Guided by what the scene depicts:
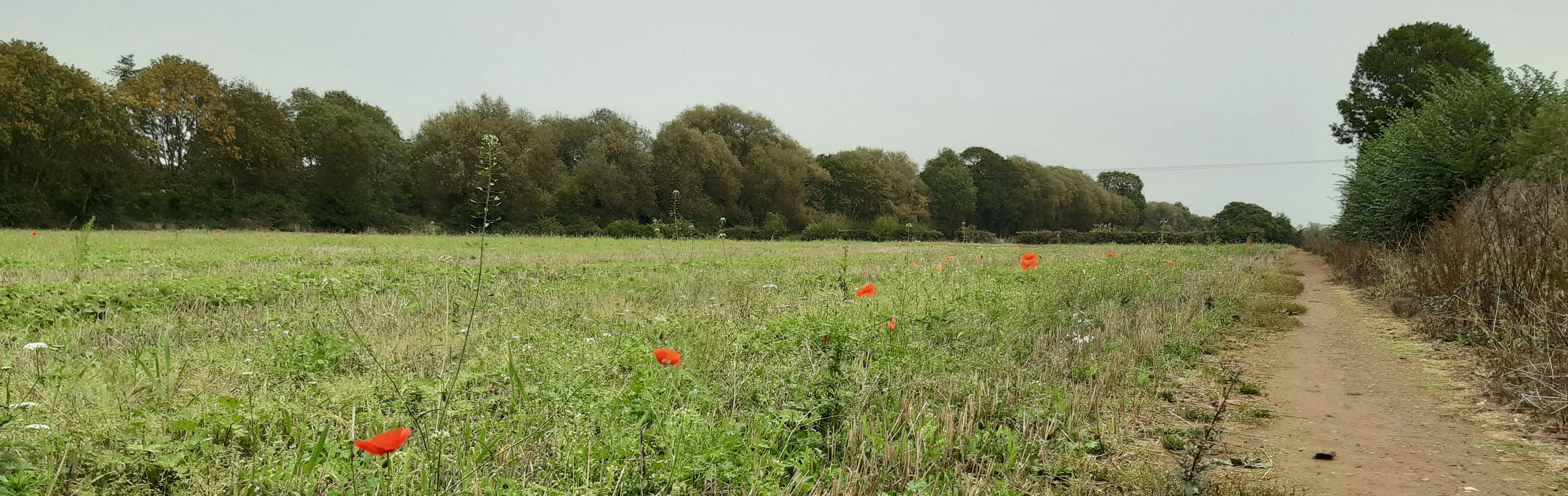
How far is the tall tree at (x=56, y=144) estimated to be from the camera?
24.9 m

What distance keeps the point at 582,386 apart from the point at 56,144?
3543 centimetres

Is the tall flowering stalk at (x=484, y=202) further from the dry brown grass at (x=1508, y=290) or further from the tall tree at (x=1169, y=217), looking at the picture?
the tall tree at (x=1169, y=217)

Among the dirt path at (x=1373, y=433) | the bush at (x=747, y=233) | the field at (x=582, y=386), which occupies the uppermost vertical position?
the bush at (x=747, y=233)

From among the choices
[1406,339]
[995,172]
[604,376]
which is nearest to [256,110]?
[604,376]

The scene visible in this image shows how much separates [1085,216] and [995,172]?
55.2ft

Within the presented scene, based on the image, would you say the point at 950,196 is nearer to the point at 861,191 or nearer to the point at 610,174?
the point at 861,191

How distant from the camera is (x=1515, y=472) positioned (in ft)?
12.0

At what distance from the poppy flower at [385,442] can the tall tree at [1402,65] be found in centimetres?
4357

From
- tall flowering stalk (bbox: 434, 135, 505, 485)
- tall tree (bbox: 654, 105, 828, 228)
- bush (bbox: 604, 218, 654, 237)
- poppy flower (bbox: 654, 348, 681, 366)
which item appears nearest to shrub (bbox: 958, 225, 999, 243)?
tall tree (bbox: 654, 105, 828, 228)

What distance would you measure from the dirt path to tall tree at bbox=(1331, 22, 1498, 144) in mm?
35940

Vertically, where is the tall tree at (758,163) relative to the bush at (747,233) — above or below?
above

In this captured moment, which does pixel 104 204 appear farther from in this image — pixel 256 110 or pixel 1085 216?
pixel 1085 216

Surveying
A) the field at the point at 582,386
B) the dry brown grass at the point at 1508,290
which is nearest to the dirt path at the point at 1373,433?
the dry brown grass at the point at 1508,290

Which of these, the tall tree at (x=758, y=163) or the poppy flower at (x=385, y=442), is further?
the tall tree at (x=758, y=163)
